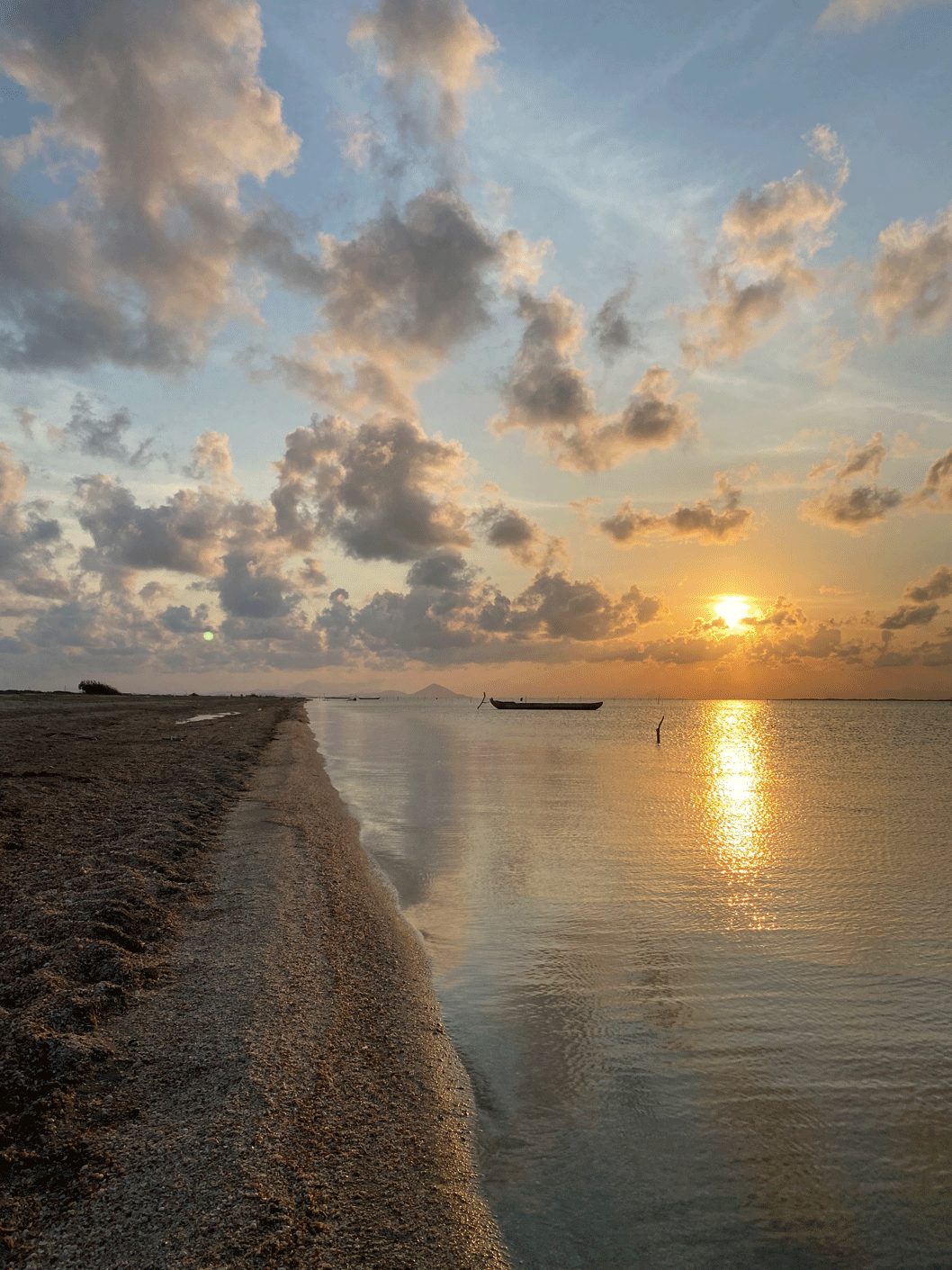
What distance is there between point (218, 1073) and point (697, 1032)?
5.40m

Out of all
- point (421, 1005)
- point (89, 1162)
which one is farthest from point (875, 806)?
point (89, 1162)

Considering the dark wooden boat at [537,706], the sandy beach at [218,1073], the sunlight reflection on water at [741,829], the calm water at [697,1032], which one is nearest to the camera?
the sandy beach at [218,1073]

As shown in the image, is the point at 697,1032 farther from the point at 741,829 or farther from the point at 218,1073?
the point at 741,829

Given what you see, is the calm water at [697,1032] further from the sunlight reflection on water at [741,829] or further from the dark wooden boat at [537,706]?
the dark wooden boat at [537,706]

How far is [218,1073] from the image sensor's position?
586 cm

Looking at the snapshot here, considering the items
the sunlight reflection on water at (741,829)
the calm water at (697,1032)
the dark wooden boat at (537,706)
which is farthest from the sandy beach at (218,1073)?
the dark wooden boat at (537,706)

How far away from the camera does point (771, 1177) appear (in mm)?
5570

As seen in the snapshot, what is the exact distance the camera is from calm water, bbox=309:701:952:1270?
5.07 metres

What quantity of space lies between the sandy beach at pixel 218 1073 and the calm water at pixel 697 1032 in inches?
25.3

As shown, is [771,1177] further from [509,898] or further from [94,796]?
[94,796]

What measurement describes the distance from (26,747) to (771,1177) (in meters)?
30.3

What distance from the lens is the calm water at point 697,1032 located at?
5074 mm

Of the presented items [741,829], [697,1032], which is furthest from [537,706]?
[697,1032]

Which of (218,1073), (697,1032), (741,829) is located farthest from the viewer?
(741,829)
